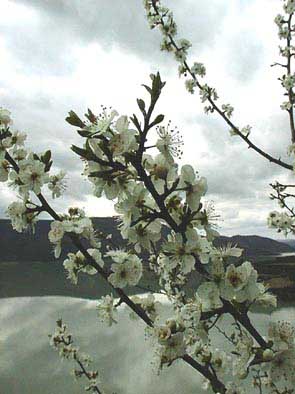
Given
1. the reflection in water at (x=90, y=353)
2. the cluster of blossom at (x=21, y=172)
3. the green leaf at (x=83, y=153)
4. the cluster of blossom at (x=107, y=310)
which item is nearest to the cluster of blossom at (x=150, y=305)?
the cluster of blossom at (x=107, y=310)

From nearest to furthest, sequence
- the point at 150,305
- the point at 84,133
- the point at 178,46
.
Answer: the point at 84,133
the point at 150,305
the point at 178,46

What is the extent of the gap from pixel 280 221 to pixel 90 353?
35.5ft

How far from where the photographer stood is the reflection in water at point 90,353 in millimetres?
10281

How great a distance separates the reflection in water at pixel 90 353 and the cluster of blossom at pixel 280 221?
2.32m

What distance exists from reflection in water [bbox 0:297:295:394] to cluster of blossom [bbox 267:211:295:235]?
7.62 feet

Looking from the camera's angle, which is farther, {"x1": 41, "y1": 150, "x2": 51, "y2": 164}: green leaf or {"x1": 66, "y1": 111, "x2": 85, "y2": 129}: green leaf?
{"x1": 41, "y1": 150, "x2": 51, "y2": 164}: green leaf

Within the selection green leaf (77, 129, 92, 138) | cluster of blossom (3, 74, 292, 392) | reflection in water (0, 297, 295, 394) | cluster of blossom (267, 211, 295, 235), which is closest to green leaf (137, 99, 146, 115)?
cluster of blossom (3, 74, 292, 392)

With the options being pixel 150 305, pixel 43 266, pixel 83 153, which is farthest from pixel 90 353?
pixel 43 266

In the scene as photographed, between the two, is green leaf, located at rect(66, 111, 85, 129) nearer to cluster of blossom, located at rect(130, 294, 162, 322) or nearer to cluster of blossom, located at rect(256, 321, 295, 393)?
cluster of blossom, located at rect(256, 321, 295, 393)

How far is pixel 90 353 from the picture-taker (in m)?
13.1

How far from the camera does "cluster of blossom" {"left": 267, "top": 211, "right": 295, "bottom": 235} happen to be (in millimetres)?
3943

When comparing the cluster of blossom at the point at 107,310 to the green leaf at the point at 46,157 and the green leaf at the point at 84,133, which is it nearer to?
the green leaf at the point at 46,157

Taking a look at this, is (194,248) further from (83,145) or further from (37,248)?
(37,248)

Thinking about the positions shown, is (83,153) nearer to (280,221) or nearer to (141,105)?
(141,105)
